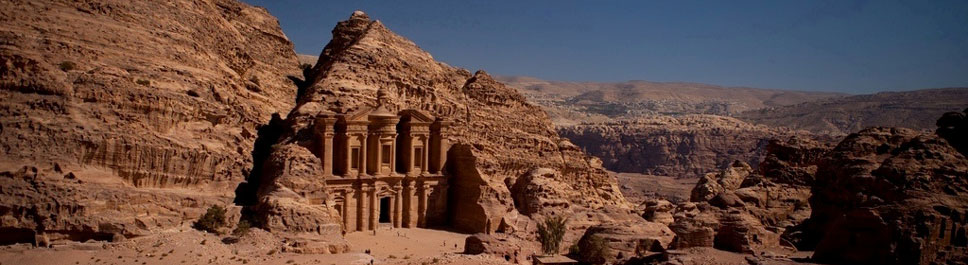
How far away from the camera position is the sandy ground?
24719 millimetres

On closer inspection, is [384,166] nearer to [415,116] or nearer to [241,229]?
[415,116]

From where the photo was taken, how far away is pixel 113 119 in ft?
93.9

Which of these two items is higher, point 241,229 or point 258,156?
point 258,156

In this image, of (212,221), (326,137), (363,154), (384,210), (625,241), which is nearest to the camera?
(212,221)

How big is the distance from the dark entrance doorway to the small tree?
27.8ft

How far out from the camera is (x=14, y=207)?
25.0m

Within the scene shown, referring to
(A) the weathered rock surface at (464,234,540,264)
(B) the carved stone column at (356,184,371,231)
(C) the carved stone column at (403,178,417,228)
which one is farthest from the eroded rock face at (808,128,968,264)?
(B) the carved stone column at (356,184,371,231)

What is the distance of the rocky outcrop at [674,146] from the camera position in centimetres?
11906

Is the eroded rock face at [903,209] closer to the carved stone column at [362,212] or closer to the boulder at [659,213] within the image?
the boulder at [659,213]

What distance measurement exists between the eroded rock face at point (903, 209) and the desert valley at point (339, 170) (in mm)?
69

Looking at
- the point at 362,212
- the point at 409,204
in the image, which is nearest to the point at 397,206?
the point at 409,204

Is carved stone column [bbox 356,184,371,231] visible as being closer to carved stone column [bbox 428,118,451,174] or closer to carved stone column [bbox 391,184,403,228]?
carved stone column [bbox 391,184,403,228]

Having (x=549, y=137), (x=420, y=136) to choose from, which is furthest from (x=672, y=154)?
(x=420, y=136)

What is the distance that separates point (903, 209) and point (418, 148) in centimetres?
2391
